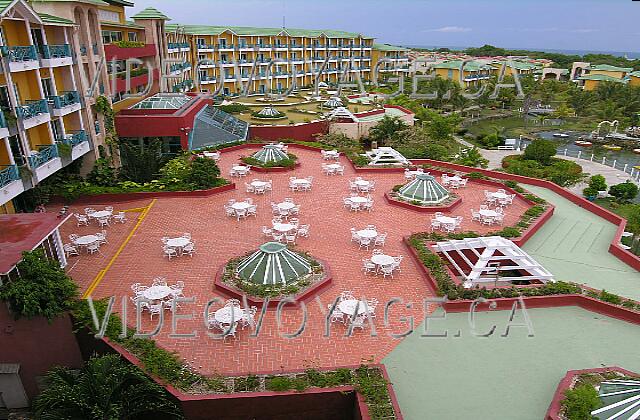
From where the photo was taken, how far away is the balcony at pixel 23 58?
1606 cm

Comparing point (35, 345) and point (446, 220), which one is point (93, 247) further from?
point (446, 220)

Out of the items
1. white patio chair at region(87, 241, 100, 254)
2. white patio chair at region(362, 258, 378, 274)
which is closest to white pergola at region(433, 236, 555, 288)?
white patio chair at region(362, 258, 378, 274)

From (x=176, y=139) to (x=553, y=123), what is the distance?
62233mm

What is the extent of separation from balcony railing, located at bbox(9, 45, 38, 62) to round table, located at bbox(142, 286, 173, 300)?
10.6 metres

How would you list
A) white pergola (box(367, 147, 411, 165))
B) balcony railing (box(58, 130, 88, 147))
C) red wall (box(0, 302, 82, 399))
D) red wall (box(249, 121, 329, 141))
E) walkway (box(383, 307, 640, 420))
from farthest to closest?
red wall (box(249, 121, 329, 141)), white pergola (box(367, 147, 411, 165)), balcony railing (box(58, 130, 88, 147)), red wall (box(0, 302, 82, 399)), walkway (box(383, 307, 640, 420))

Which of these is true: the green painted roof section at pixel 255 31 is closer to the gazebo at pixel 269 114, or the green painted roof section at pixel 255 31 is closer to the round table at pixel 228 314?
the gazebo at pixel 269 114

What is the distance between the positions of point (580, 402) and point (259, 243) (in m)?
11.5

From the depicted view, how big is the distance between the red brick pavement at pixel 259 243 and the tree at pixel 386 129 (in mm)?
13351

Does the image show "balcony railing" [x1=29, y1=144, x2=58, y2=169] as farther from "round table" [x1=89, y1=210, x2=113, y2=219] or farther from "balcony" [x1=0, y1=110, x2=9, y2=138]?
"round table" [x1=89, y1=210, x2=113, y2=219]

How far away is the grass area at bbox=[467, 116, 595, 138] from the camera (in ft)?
202

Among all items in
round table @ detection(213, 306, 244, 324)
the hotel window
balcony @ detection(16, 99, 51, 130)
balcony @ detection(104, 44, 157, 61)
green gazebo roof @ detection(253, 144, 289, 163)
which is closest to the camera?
round table @ detection(213, 306, 244, 324)

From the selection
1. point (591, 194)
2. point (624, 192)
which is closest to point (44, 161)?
point (591, 194)

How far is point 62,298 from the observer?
11.8 meters

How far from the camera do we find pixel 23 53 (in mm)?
16781
